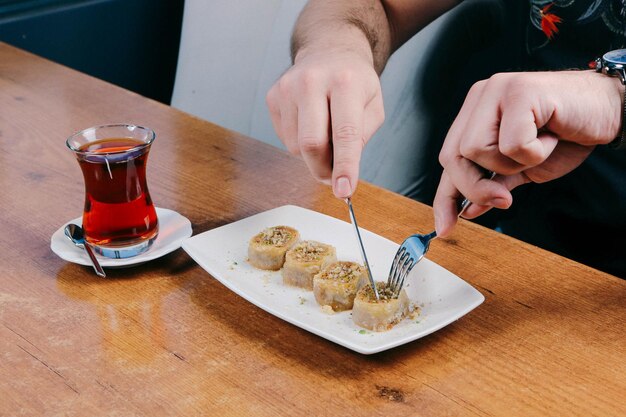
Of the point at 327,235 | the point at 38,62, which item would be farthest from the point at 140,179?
the point at 38,62

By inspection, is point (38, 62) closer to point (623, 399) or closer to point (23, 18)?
point (23, 18)

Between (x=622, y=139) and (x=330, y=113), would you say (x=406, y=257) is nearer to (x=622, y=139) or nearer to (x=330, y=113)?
(x=330, y=113)

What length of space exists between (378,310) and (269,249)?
204 millimetres

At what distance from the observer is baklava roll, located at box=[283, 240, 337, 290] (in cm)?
99

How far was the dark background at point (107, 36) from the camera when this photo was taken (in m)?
2.45

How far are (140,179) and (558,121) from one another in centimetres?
55

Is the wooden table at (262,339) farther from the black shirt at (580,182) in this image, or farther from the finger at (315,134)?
the black shirt at (580,182)

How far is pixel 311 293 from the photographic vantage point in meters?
0.99

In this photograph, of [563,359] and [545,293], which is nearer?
[563,359]

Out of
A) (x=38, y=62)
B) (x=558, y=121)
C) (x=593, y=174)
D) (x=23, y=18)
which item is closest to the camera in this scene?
(x=558, y=121)

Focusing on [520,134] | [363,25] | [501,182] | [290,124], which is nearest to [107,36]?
[363,25]

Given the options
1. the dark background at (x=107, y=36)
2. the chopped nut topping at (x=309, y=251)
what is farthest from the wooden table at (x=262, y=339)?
the dark background at (x=107, y=36)

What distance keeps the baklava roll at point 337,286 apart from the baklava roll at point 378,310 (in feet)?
0.05

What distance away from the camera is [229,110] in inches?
98.7
